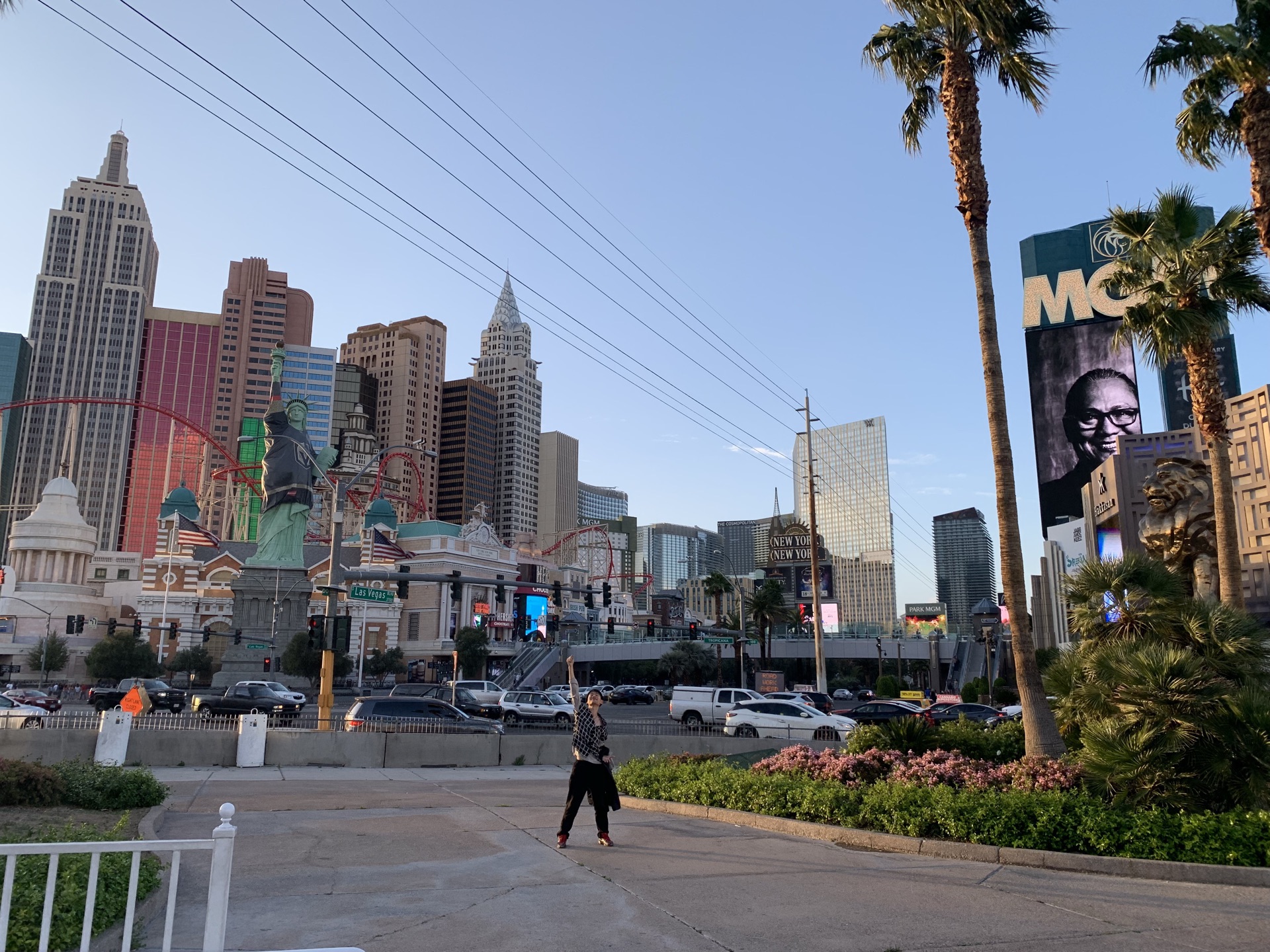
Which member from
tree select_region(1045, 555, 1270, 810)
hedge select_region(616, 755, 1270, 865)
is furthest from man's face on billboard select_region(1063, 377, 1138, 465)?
hedge select_region(616, 755, 1270, 865)

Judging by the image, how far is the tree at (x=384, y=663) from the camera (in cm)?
8962

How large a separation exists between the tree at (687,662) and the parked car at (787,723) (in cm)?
5380

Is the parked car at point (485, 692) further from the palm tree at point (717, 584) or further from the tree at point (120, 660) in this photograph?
the tree at point (120, 660)

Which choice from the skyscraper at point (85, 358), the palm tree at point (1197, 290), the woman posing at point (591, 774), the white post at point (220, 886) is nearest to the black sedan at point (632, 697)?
the palm tree at point (1197, 290)

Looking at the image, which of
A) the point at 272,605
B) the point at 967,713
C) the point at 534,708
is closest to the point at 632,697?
the point at 534,708

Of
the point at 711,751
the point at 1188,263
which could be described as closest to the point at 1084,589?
the point at 1188,263

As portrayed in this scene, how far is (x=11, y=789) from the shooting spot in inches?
487

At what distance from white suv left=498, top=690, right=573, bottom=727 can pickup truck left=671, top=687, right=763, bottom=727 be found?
4.80 meters

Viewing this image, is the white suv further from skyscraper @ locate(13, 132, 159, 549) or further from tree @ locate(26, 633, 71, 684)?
skyscraper @ locate(13, 132, 159, 549)

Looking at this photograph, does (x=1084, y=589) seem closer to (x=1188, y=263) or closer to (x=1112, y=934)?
(x=1188, y=263)

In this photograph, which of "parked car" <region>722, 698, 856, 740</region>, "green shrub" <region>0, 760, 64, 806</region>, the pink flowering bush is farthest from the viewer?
"parked car" <region>722, 698, 856, 740</region>

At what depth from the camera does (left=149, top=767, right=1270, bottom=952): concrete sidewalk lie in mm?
6992

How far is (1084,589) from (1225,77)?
11361 mm

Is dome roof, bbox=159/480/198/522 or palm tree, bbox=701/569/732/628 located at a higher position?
dome roof, bbox=159/480/198/522
